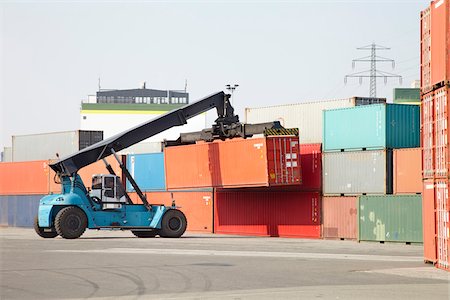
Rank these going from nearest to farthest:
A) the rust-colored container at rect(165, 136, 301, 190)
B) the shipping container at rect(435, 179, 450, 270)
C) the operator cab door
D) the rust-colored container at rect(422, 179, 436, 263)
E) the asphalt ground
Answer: the asphalt ground → the shipping container at rect(435, 179, 450, 270) → the rust-colored container at rect(422, 179, 436, 263) → the operator cab door → the rust-colored container at rect(165, 136, 301, 190)

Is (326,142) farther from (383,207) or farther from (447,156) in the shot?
(447,156)

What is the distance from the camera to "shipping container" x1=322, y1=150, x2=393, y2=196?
39.8m

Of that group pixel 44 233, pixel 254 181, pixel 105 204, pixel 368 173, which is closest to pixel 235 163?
pixel 254 181

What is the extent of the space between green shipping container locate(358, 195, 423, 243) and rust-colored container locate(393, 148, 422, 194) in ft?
2.04

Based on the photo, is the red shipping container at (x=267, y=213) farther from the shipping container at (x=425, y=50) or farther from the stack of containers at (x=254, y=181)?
the shipping container at (x=425, y=50)

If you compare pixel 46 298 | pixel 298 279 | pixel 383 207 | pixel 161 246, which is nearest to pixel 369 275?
pixel 298 279

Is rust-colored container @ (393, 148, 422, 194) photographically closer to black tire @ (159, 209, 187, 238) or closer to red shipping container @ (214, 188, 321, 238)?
red shipping container @ (214, 188, 321, 238)

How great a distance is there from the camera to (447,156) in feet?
76.7

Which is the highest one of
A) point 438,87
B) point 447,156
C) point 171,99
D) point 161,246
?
point 171,99

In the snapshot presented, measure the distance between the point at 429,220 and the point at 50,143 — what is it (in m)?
42.4

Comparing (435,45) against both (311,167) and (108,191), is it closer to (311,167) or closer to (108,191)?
(311,167)

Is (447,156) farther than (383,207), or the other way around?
(383,207)

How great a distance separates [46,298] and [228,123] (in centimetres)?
2894

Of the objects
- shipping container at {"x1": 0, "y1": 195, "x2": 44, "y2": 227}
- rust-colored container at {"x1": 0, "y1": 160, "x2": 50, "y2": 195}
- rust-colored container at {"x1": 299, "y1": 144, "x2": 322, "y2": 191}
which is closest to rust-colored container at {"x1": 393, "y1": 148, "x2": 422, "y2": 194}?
rust-colored container at {"x1": 299, "y1": 144, "x2": 322, "y2": 191}
